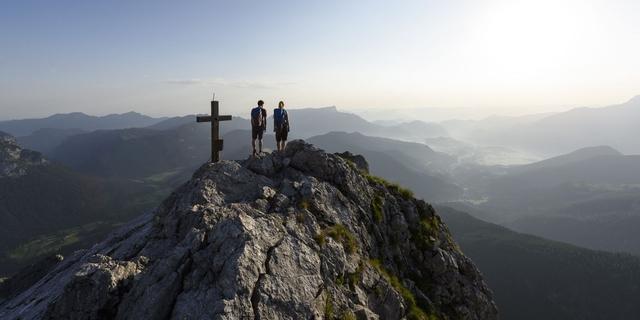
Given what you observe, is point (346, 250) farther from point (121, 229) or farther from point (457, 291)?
point (121, 229)

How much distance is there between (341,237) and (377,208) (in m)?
6.74

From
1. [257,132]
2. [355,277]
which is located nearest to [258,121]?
[257,132]

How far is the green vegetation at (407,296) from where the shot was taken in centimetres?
2138

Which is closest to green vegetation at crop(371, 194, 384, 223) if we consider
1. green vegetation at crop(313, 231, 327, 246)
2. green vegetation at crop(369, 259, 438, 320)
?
green vegetation at crop(369, 259, 438, 320)

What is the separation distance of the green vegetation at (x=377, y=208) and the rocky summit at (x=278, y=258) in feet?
0.43

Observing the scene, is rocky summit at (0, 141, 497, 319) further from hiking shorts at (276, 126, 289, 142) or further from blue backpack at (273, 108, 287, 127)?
blue backpack at (273, 108, 287, 127)

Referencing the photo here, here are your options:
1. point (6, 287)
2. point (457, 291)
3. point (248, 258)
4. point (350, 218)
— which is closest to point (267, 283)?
point (248, 258)

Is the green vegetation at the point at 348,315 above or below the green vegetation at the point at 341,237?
below

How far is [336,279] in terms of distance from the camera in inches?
744

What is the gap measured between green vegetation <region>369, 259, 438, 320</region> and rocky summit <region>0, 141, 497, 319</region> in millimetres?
90

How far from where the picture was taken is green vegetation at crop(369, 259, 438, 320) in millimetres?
21375

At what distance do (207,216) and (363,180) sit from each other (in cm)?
1368

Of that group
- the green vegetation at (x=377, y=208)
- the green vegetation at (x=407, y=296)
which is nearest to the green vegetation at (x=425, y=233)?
the green vegetation at (x=377, y=208)

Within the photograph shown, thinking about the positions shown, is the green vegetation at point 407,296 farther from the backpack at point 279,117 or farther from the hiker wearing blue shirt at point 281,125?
the backpack at point 279,117
